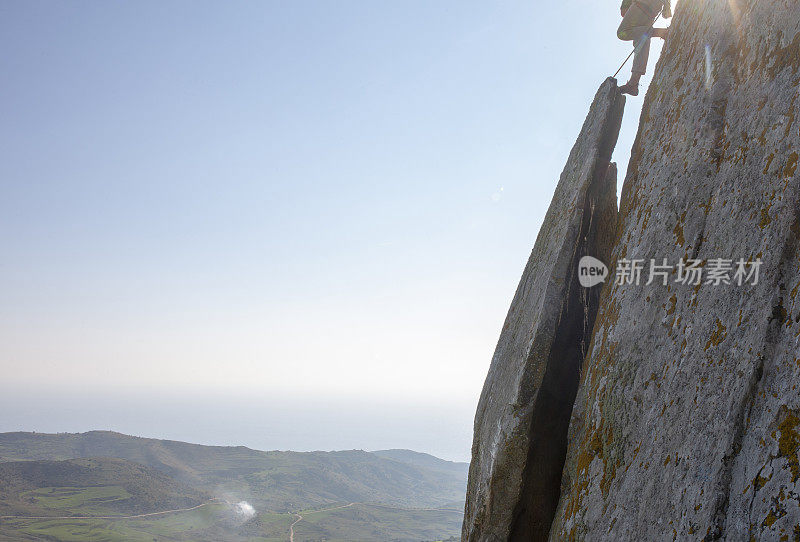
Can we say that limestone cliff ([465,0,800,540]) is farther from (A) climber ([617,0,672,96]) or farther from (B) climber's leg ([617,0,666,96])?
(A) climber ([617,0,672,96])

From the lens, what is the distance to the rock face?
8555mm

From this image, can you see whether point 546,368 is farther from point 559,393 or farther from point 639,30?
point 639,30

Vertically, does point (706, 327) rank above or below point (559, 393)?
above

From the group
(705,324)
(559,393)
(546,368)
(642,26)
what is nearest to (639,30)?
(642,26)

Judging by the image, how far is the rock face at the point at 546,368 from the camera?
28.1ft

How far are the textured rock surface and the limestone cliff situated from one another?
2 cm

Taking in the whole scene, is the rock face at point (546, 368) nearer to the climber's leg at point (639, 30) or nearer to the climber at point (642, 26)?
the climber's leg at point (639, 30)

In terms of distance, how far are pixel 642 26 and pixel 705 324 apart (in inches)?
371

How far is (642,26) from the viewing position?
11797 millimetres

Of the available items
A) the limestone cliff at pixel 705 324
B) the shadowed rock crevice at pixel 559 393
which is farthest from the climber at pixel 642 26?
the shadowed rock crevice at pixel 559 393

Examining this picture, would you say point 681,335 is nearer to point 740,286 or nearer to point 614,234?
point 740,286

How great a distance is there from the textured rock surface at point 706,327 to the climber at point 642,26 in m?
2.99

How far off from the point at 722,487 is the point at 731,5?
6.72 m

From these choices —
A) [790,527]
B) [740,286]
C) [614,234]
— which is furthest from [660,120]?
[790,527]
